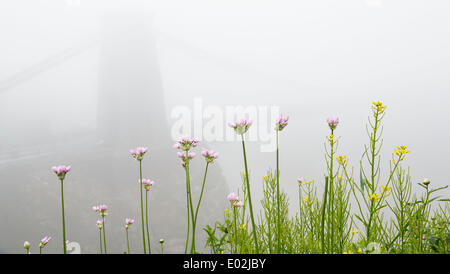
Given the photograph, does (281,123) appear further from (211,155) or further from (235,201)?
(235,201)

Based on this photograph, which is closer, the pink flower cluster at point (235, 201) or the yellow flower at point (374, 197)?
the yellow flower at point (374, 197)

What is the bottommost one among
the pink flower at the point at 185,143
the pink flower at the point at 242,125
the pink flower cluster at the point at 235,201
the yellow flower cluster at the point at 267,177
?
the pink flower cluster at the point at 235,201

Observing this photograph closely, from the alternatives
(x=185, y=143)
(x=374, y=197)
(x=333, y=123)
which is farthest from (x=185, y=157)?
(x=374, y=197)

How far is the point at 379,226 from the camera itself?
99 cm

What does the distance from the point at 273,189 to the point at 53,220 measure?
33403 millimetres

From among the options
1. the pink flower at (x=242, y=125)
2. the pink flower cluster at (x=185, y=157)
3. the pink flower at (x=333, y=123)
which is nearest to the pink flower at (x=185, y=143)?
the pink flower cluster at (x=185, y=157)

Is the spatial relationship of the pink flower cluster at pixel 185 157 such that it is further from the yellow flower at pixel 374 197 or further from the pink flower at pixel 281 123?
the yellow flower at pixel 374 197

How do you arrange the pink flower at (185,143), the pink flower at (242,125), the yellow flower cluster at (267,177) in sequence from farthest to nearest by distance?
the yellow flower cluster at (267,177) < the pink flower at (185,143) < the pink flower at (242,125)

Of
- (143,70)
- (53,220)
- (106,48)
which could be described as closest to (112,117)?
(143,70)

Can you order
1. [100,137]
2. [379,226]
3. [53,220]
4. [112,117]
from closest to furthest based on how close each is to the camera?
1. [379,226]
2. [53,220]
3. [112,117]
4. [100,137]

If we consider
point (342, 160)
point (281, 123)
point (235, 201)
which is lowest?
point (235, 201)

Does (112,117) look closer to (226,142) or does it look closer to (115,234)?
Result: (115,234)

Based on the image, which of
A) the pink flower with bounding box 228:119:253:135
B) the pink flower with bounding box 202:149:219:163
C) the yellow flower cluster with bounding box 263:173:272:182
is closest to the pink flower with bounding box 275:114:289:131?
the pink flower with bounding box 228:119:253:135

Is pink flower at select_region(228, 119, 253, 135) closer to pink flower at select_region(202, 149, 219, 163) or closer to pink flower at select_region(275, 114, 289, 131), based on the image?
pink flower at select_region(275, 114, 289, 131)
